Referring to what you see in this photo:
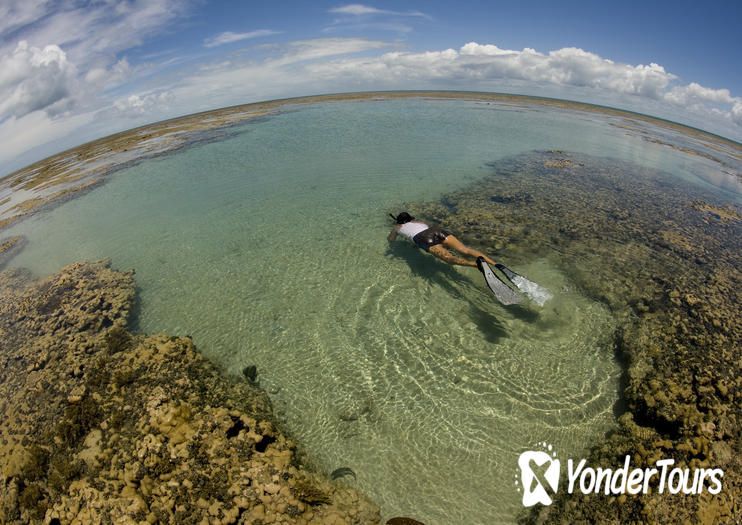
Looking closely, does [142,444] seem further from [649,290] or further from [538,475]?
[649,290]

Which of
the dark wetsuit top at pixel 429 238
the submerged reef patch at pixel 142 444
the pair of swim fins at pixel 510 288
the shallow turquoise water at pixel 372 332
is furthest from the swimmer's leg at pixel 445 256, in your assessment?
the submerged reef patch at pixel 142 444

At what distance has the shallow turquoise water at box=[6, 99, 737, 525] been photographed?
209 inches

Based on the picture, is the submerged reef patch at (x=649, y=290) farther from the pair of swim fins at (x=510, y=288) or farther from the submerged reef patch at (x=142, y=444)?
the submerged reef patch at (x=142, y=444)

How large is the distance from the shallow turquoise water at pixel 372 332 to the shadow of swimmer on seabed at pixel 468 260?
62 cm

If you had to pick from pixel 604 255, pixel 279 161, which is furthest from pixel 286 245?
pixel 279 161

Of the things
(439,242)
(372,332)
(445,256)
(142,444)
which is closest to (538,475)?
(372,332)

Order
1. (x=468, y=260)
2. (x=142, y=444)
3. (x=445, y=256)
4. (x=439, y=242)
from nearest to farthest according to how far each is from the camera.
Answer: (x=142, y=444) < (x=445, y=256) < (x=468, y=260) < (x=439, y=242)

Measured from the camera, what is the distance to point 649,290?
341 inches

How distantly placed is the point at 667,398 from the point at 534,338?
7.94 ft

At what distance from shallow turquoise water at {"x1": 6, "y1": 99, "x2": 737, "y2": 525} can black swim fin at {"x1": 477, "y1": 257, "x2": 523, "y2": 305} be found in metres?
0.68

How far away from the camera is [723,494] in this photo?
4.08 metres

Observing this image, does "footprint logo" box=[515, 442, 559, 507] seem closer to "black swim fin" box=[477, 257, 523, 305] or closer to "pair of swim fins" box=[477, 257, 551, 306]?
"black swim fin" box=[477, 257, 523, 305]

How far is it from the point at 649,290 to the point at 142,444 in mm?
12847

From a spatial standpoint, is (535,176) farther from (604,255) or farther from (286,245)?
(286,245)
